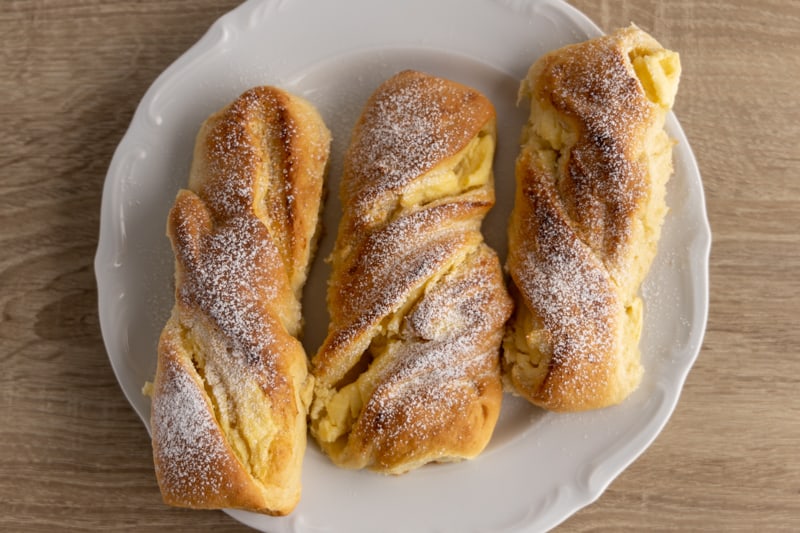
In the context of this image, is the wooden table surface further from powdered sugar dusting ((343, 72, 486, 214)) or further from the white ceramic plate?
powdered sugar dusting ((343, 72, 486, 214))

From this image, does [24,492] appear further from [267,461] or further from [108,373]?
[267,461]

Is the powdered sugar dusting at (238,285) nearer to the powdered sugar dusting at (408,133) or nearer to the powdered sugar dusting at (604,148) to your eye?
the powdered sugar dusting at (408,133)

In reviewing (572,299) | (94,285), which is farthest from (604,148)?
(94,285)

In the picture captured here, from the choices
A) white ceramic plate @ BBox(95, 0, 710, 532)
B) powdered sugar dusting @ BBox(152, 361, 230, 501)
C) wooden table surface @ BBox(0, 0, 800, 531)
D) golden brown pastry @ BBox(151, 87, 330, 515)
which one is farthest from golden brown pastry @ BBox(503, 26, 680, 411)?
powdered sugar dusting @ BBox(152, 361, 230, 501)

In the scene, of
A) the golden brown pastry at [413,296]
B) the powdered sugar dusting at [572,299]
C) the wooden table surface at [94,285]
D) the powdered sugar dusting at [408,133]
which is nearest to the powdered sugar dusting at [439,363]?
the golden brown pastry at [413,296]

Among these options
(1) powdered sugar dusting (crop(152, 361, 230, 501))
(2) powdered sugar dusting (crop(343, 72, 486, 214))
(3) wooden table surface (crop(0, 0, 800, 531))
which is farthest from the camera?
(3) wooden table surface (crop(0, 0, 800, 531))
